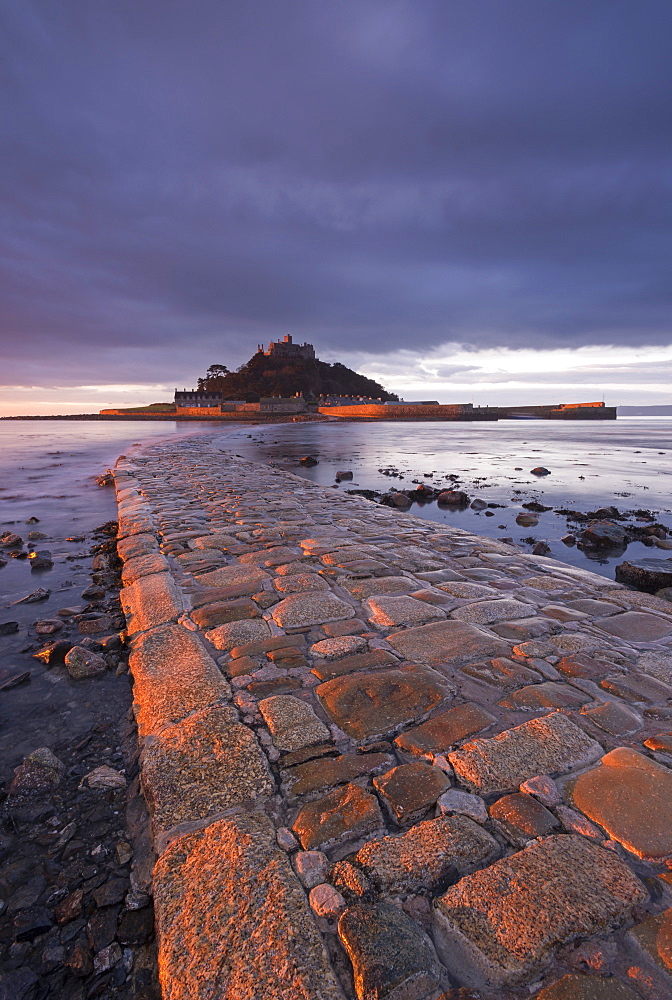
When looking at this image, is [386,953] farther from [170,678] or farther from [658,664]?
[658,664]

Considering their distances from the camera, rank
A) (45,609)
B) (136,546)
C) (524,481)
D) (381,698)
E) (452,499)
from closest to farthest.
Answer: (381,698) < (45,609) < (136,546) < (452,499) < (524,481)

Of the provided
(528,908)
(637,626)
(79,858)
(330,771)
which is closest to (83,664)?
(79,858)

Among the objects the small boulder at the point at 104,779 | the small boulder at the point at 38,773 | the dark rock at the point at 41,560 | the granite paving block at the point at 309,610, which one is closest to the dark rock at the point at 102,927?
the small boulder at the point at 104,779

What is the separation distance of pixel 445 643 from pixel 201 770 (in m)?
1.67

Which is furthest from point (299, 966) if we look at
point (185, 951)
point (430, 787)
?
point (430, 787)

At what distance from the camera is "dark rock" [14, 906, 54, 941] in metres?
1.51

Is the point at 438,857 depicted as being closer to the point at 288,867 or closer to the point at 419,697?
the point at 288,867

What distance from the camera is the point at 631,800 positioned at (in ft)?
5.50

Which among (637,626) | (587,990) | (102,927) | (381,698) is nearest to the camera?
(587,990)

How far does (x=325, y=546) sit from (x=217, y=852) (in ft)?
12.2

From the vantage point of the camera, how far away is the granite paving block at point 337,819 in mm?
1553

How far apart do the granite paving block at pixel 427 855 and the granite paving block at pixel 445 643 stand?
1.14 meters

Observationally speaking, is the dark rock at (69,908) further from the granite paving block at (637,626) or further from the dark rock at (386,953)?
the granite paving block at (637,626)

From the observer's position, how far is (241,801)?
1.73 m
